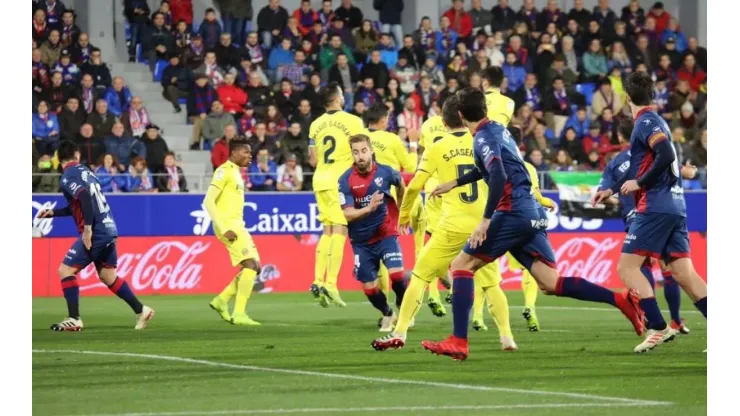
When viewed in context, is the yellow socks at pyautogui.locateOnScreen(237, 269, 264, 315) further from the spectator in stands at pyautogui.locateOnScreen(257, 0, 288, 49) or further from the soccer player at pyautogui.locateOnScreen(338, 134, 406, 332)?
the spectator in stands at pyautogui.locateOnScreen(257, 0, 288, 49)

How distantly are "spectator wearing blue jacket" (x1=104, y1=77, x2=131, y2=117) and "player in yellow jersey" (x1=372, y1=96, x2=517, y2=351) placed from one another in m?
12.4

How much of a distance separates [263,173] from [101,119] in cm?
285

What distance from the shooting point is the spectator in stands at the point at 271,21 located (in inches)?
1027

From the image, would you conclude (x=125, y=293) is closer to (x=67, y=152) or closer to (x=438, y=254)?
(x=67, y=152)

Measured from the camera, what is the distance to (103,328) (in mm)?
14734

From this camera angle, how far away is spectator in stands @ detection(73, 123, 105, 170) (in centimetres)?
2167

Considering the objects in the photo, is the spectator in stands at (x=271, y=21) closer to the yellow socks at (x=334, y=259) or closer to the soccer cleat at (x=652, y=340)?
the yellow socks at (x=334, y=259)

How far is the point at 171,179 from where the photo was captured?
21.6 m

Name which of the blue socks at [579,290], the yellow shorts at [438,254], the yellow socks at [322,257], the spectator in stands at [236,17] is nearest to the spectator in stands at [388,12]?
the spectator in stands at [236,17]

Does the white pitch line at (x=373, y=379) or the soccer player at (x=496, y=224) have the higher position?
the soccer player at (x=496, y=224)

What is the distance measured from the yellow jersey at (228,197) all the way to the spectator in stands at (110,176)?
6056mm

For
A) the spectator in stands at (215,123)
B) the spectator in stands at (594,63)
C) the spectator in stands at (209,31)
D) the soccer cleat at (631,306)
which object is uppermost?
the spectator in stands at (209,31)

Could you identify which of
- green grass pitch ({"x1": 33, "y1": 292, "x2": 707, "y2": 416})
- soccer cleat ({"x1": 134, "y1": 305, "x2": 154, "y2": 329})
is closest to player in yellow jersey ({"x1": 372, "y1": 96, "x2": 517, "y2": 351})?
green grass pitch ({"x1": 33, "y1": 292, "x2": 707, "y2": 416})
